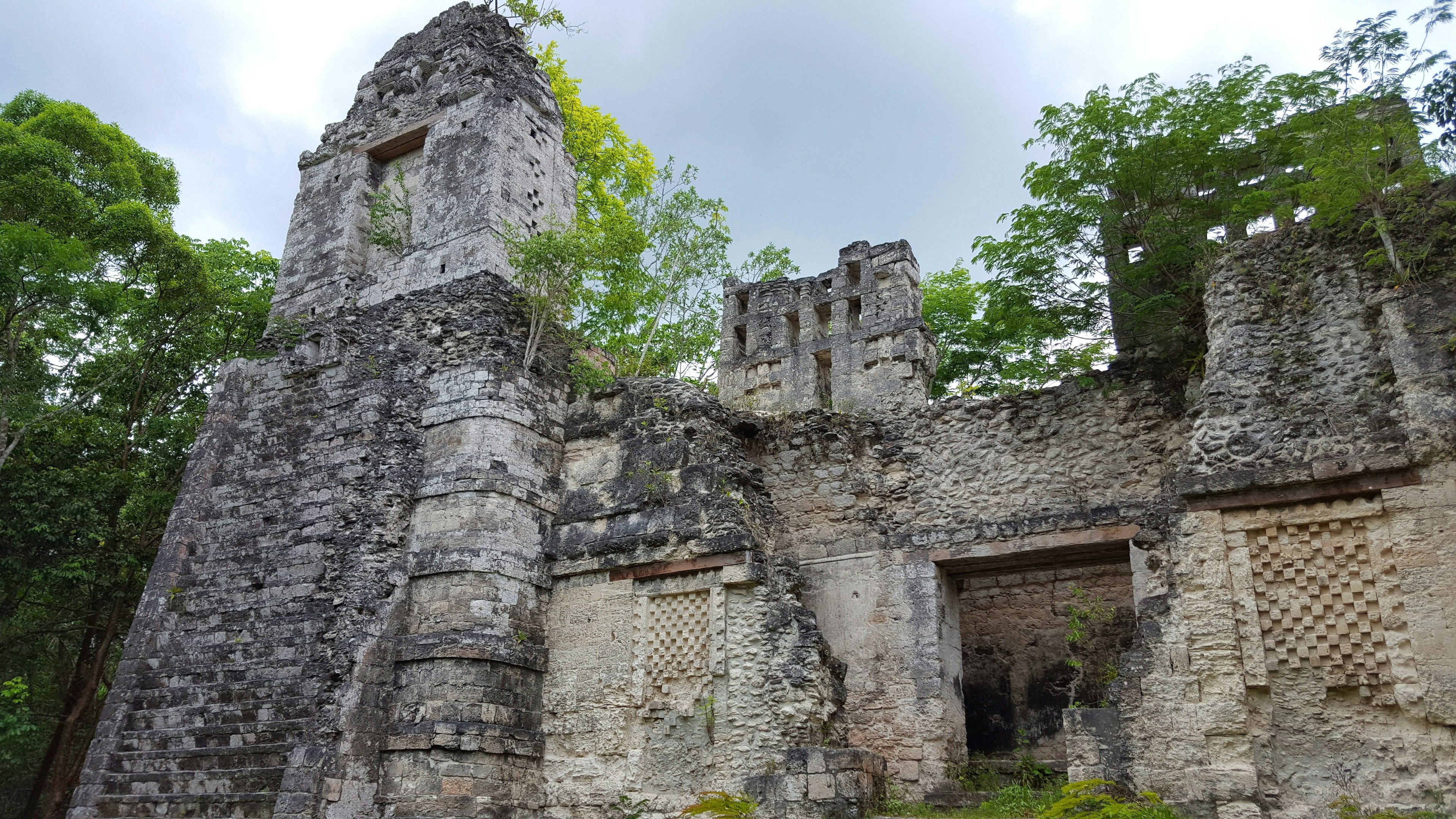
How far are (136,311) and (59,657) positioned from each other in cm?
621

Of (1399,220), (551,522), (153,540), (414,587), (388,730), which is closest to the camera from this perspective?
(1399,220)

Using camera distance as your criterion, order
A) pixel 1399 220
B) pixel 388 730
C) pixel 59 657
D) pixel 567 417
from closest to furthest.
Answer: pixel 1399 220 < pixel 388 730 < pixel 567 417 < pixel 59 657

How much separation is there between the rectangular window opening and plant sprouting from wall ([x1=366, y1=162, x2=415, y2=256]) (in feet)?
30.6

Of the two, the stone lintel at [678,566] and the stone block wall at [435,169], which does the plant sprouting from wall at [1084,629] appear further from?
the stone block wall at [435,169]

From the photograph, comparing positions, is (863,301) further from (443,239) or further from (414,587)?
(414,587)

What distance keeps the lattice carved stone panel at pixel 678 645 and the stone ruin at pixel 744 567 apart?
0.03 meters

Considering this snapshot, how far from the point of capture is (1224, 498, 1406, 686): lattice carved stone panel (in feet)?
22.4

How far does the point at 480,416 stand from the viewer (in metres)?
10.6

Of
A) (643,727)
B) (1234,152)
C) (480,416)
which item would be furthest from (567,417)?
(1234,152)

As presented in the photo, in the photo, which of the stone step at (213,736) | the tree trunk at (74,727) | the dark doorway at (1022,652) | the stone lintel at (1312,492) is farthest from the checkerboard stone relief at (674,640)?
the tree trunk at (74,727)

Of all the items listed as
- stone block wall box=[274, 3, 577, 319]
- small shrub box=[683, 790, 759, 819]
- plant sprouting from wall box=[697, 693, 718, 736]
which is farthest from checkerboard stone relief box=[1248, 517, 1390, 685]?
stone block wall box=[274, 3, 577, 319]

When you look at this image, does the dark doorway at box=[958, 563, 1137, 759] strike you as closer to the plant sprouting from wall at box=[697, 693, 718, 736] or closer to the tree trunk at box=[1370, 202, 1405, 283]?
the plant sprouting from wall at box=[697, 693, 718, 736]

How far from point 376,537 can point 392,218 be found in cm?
480

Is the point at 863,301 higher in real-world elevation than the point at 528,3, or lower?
lower
